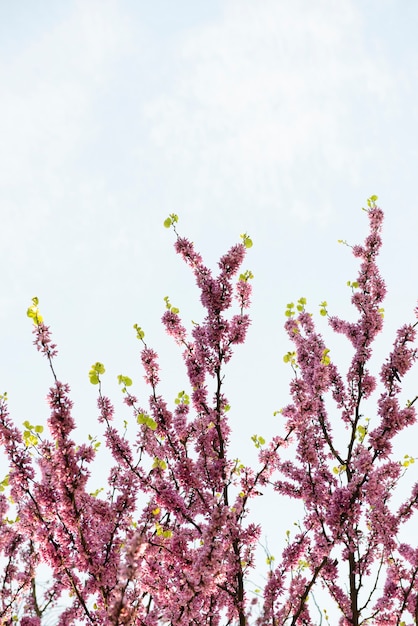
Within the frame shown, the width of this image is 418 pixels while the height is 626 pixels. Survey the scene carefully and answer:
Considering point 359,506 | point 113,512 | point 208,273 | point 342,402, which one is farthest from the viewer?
point 342,402

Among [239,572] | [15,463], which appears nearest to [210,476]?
[239,572]

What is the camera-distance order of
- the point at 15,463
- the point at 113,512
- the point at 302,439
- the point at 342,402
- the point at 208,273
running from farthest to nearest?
the point at 342,402, the point at 208,273, the point at 302,439, the point at 113,512, the point at 15,463

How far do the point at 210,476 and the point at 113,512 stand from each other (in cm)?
135

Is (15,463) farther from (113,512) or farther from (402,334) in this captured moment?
(402,334)

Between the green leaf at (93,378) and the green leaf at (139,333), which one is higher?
the green leaf at (139,333)

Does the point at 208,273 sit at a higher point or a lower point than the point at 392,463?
higher

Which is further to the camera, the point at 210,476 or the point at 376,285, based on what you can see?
the point at 376,285

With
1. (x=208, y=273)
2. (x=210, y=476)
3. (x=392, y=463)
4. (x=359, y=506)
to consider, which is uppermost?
(x=208, y=273)

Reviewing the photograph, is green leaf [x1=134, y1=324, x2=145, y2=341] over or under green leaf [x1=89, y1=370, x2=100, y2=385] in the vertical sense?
over

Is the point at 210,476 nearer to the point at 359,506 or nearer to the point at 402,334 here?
the point at 359,506

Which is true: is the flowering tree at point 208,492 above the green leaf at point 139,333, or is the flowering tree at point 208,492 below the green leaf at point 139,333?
below

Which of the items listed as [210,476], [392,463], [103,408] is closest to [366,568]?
[392,463]

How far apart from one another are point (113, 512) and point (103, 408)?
3.46 ft

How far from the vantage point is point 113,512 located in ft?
14.0
